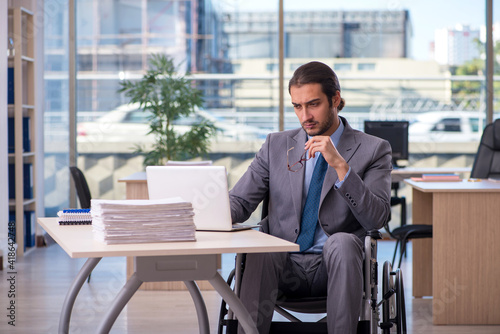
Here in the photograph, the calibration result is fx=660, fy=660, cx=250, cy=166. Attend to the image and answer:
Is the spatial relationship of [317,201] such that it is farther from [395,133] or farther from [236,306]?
[395,133]

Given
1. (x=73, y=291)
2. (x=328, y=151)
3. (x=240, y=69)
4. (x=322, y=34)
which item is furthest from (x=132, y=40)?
(x=328, y=151)

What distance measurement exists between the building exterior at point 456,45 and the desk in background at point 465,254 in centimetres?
336

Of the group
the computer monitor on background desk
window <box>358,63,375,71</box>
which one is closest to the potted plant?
the computer monitor on background desk

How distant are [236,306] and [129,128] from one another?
16.1ft

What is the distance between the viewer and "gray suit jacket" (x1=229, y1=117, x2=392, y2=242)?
2.37 meters

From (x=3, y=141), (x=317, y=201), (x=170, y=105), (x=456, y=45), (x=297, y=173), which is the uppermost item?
(x=456, y=45)

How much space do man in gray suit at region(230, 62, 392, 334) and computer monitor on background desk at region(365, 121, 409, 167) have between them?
3234 mm

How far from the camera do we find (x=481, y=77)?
666 cm

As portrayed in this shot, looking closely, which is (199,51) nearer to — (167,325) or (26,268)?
(26,268)

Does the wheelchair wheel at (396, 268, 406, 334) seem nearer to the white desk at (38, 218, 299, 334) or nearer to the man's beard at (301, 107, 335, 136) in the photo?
Result: the man's beard at (301, 107, 335, 136)

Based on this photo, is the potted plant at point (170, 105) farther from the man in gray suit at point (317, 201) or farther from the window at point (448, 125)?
the man in gray suit at point (317, 201)

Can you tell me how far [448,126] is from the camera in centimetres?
671

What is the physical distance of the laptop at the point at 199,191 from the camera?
86.7 inches

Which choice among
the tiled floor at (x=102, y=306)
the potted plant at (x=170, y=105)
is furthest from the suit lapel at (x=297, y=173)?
the potted plant at (x=170, y=105)
